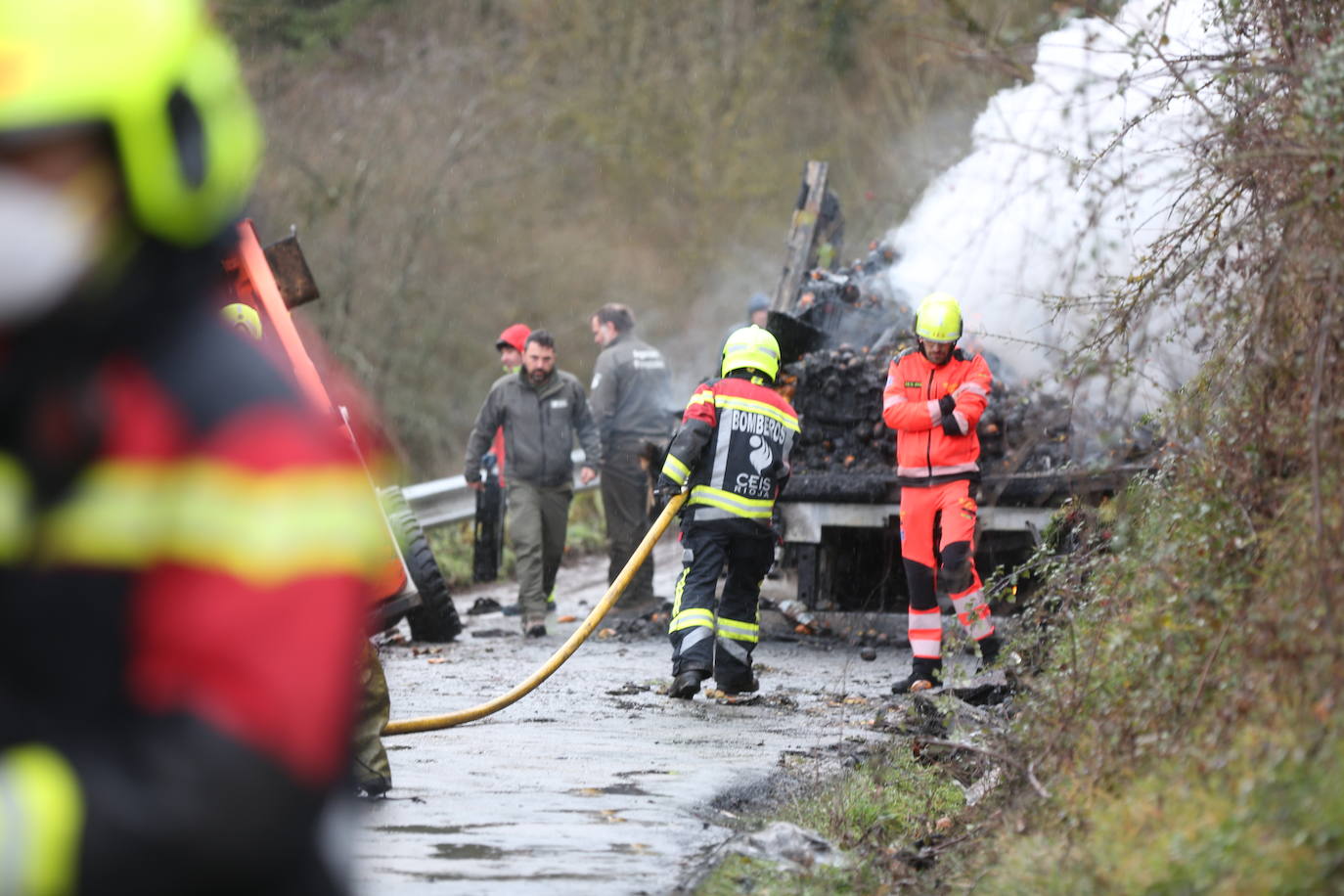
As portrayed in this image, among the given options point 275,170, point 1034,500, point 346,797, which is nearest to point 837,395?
point 1034,500

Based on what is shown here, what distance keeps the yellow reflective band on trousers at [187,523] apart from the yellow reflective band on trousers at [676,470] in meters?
7.20

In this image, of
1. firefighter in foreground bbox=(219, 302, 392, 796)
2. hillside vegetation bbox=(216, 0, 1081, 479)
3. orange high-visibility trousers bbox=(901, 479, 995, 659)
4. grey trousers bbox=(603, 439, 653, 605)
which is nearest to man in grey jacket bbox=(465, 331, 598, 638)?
Answer: grey trousers bbox=(603, 439, 653, 605)

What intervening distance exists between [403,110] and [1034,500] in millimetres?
15310

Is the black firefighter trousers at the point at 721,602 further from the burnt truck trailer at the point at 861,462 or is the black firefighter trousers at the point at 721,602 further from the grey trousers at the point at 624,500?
the grey trousers at the point at 624,500

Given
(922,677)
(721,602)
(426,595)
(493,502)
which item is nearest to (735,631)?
(721,602)

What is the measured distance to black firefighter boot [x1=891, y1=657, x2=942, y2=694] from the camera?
344 inches

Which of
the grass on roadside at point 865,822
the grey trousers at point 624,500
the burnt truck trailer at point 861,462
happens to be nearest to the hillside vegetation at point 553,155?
the grey trousers at point 624,500

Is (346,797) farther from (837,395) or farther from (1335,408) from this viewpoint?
(837,395)

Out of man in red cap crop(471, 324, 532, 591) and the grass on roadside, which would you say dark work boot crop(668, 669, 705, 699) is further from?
man in red cap crop(471, 324, 532, 591)

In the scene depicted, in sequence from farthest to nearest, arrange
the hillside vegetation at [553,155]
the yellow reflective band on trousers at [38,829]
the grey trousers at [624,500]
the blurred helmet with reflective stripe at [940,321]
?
1. the hillside vegetation at [553,155]
2. the grey trousers at [624,500]
3. the blurred helmet with reflective stripe at [940,321]
4. the yellow reflective band on trousers at [38,829]

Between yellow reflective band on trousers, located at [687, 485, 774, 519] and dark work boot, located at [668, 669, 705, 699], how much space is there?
0.83 meters

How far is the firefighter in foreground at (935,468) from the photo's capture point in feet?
28.9

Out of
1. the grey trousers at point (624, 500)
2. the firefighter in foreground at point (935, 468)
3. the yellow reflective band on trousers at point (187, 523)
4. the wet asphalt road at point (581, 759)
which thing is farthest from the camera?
the grey trousers at point (624, 500)

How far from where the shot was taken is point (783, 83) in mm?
27281
